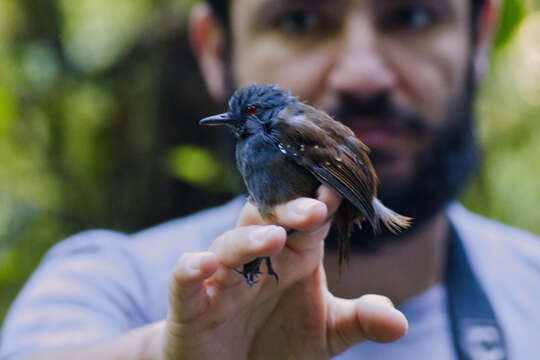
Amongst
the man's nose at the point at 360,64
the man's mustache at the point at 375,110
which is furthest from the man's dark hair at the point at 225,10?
the man's mustache at the point at 375,110

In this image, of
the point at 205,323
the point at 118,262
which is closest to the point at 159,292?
the point at 118,262

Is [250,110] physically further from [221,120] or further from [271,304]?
[271,304]

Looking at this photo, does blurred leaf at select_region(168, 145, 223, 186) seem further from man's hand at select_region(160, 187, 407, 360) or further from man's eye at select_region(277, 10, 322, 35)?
man's hand at select_region(160, 187, 407, 360)

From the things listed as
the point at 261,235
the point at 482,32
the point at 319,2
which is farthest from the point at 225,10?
the point at 261,235

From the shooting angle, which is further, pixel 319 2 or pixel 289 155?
pixel 319 2

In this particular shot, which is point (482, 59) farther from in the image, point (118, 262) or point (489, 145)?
point (118, 262)
